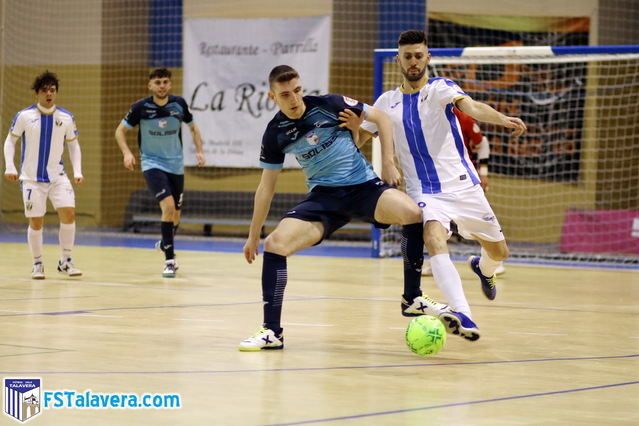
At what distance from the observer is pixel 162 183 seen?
468 inches

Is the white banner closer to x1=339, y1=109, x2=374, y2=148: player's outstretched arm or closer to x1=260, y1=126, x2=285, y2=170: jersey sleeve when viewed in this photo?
x1=339, y1=109, x2=374, y2=148: player's outstretched arm

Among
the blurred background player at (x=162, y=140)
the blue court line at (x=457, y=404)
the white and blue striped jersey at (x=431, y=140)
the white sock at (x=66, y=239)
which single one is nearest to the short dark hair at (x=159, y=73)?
the blurred background player at (x=162, y=140)

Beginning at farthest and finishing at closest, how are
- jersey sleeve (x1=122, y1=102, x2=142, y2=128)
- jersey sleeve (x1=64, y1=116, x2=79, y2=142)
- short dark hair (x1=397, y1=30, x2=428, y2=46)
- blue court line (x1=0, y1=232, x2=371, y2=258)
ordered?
blue court line (x1=0, y1=232, x2=371, y2=258), jersey sleeve (x1=122, y1=102, x2=142, y2=128), jersey sleeve (x1=64, y1=116, x2=79, y2=142), short dark hair (x1=397, y1=30, x2=428, y2=46)

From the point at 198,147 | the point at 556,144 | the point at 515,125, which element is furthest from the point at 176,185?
the point at 556,144

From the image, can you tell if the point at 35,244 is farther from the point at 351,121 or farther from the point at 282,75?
the point at 282,75

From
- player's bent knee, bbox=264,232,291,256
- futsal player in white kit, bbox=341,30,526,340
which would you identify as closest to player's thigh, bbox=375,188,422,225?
futsal player in white kit, bbox=341,30,526,340

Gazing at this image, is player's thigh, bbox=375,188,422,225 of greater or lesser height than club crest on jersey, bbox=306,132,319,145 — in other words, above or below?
below

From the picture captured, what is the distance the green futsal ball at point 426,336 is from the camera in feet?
20.5

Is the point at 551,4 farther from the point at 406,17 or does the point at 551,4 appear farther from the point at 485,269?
the point at 485,269

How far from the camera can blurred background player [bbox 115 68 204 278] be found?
1185cm

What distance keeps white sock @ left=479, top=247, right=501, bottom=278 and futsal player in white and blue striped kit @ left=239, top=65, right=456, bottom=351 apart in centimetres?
105

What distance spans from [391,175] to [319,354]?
120 cm

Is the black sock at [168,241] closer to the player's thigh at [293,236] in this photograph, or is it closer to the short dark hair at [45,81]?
the short dark hair at [45,81]

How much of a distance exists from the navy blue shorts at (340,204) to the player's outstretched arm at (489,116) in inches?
28.0
